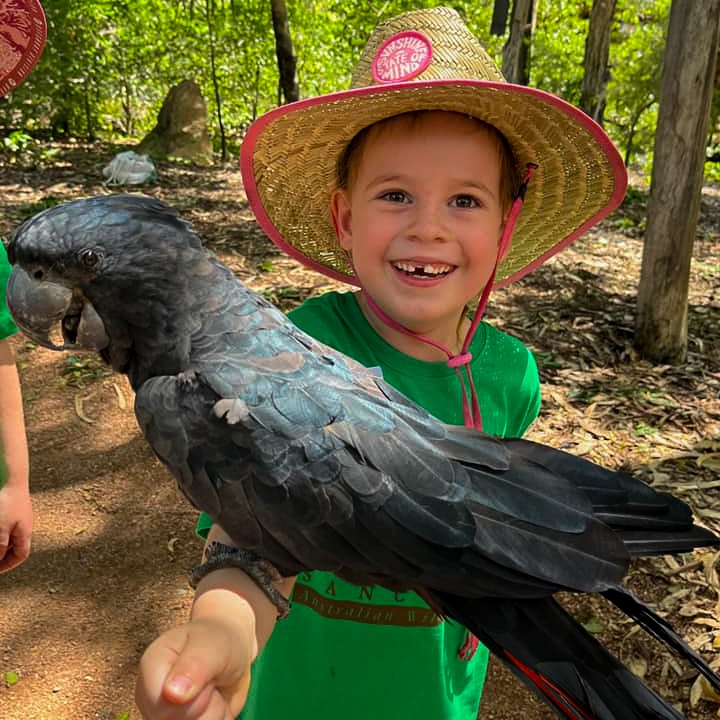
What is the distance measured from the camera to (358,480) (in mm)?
1171

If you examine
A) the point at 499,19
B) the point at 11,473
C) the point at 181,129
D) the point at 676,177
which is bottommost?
the point at 11,473

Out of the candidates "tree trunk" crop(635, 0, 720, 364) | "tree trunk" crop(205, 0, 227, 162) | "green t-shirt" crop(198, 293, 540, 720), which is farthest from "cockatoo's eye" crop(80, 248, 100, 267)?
"tree trunk" crop(205, 0, 227, 162)

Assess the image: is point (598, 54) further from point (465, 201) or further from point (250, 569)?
point (250, 569)

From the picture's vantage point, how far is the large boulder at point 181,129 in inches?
390

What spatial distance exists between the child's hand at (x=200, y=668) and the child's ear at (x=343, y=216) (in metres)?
0.91

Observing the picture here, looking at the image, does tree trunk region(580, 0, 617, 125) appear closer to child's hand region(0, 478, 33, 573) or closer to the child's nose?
the child's nose

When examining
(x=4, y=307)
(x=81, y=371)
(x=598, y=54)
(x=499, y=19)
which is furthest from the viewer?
(x=499, y=19)

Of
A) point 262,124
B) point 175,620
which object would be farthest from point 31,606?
point 262,124

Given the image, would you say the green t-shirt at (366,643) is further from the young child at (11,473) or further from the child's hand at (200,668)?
the young child at (11,473)

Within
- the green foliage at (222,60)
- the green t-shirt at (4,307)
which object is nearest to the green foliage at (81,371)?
the green t-shirt at (4,307)

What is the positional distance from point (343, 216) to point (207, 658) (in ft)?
3.54

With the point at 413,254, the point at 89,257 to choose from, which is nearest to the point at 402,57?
the point at 413,254

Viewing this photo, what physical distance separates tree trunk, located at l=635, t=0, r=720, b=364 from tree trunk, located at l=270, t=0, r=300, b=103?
6240 mm

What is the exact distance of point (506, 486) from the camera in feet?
3.99
